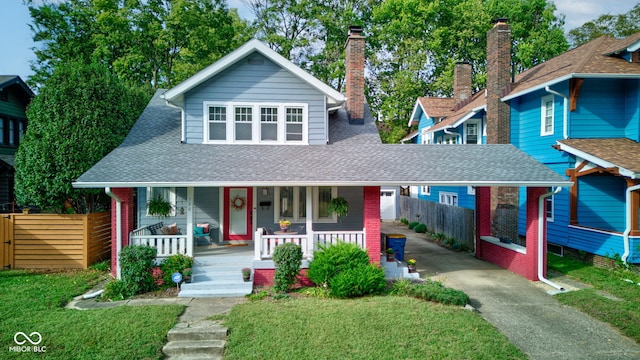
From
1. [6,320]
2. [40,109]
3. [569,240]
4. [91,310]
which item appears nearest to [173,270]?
[91,310]

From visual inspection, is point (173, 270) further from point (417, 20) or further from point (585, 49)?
point (417, 20)

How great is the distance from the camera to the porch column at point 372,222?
11297mm

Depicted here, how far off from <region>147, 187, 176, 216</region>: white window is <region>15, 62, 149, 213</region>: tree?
1.69m

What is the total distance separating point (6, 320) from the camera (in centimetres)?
823

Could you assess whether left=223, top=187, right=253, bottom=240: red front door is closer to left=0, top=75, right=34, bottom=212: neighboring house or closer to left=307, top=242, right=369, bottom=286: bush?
left=307, top=242, right=369, bottom=286: bush

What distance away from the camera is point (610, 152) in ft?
43.5

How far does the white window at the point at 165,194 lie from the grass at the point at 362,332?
640cm

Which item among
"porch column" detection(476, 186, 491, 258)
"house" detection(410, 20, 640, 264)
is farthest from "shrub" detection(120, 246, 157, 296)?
"house" detection(410, 20, 640, 264)

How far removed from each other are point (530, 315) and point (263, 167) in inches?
300

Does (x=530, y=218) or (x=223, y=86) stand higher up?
(x=223, y=86)

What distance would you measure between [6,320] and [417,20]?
33.6 meters

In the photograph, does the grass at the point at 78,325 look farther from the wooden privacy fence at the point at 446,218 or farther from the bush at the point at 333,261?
the wooden privacy fence at the point at 446,218

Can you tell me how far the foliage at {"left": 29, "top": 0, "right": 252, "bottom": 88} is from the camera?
89.7 feet

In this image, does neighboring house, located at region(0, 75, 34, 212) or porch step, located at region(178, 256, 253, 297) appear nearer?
porch step, located at region(178, 256, 253, 297)
